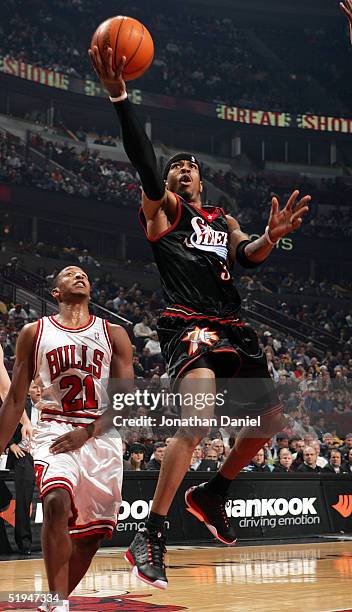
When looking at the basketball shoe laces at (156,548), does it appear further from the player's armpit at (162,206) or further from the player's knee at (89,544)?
the player's armpit at (162,206)

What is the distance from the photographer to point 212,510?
518cm

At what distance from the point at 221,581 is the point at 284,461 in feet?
17.7

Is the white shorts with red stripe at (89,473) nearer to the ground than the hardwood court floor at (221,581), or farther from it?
farther from it

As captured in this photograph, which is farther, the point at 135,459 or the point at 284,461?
the point at 284,461

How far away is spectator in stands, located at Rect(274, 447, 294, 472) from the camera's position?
12930 mm

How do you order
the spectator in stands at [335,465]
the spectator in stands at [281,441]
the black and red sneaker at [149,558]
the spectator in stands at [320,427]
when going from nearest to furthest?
1. the black and red sneaker at [149,558]
2. the spectator in stands at [335,465]
3. the spectator in stands at [281,441]
4. the spectator in stands at [320,427]

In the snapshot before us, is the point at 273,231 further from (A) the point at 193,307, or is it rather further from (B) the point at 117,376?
(B) the point at 117,376

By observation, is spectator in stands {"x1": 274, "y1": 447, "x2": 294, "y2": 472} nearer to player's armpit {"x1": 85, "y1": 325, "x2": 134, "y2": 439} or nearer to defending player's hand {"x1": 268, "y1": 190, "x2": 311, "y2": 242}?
player's armpit {"x1": 85, "y1": 325, "x2": 134, "y2": 439}

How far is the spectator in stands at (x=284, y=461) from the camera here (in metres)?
12.9

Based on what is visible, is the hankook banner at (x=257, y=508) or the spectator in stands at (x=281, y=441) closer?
the hankook banner at (x=257, y=508)

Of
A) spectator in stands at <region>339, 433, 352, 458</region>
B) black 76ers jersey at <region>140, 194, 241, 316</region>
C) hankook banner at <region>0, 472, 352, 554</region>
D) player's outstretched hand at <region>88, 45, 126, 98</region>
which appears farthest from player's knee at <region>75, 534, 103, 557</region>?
spectator in stands at <region>339, 433, 352, 458</region>

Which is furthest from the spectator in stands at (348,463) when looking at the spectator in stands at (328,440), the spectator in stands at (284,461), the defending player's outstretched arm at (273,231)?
the defending player's outstretched arm at (273,231)

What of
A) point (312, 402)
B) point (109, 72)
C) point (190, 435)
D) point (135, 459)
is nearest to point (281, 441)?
point (312, 402)

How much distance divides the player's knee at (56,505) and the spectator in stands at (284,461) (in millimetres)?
8351
